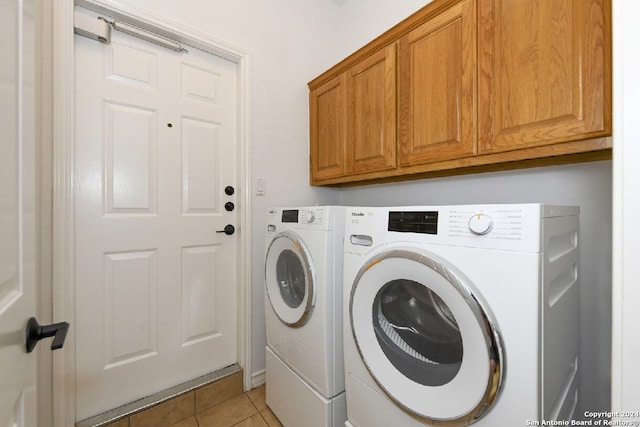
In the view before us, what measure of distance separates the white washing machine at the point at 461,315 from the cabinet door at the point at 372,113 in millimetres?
591

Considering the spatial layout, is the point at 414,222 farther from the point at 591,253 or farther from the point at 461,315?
the point at 591,253

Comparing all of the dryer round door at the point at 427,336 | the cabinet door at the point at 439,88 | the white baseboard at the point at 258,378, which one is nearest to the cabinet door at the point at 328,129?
the cabinet door at the point at 439,88

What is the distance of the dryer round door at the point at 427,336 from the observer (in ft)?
2.39

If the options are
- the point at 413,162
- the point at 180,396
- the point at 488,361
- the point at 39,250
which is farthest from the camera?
the point at 180,396

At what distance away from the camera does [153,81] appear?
1521mm

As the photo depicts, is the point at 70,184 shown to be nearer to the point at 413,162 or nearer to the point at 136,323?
the point at 136,323

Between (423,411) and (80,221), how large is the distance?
1.66 metres

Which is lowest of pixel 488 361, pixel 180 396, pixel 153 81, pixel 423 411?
pixel 180 396

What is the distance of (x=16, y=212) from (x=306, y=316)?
102 cm

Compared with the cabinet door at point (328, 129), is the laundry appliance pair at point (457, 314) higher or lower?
lower

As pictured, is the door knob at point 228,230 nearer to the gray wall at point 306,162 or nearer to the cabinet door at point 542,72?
the gray wall at point 306,162

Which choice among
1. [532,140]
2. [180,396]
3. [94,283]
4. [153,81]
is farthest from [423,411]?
[153,81]

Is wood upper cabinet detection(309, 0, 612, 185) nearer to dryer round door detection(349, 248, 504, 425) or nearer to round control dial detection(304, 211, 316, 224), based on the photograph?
round control dial detection(304, 211, 316, 224)

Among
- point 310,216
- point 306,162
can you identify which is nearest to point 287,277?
point 310,216
